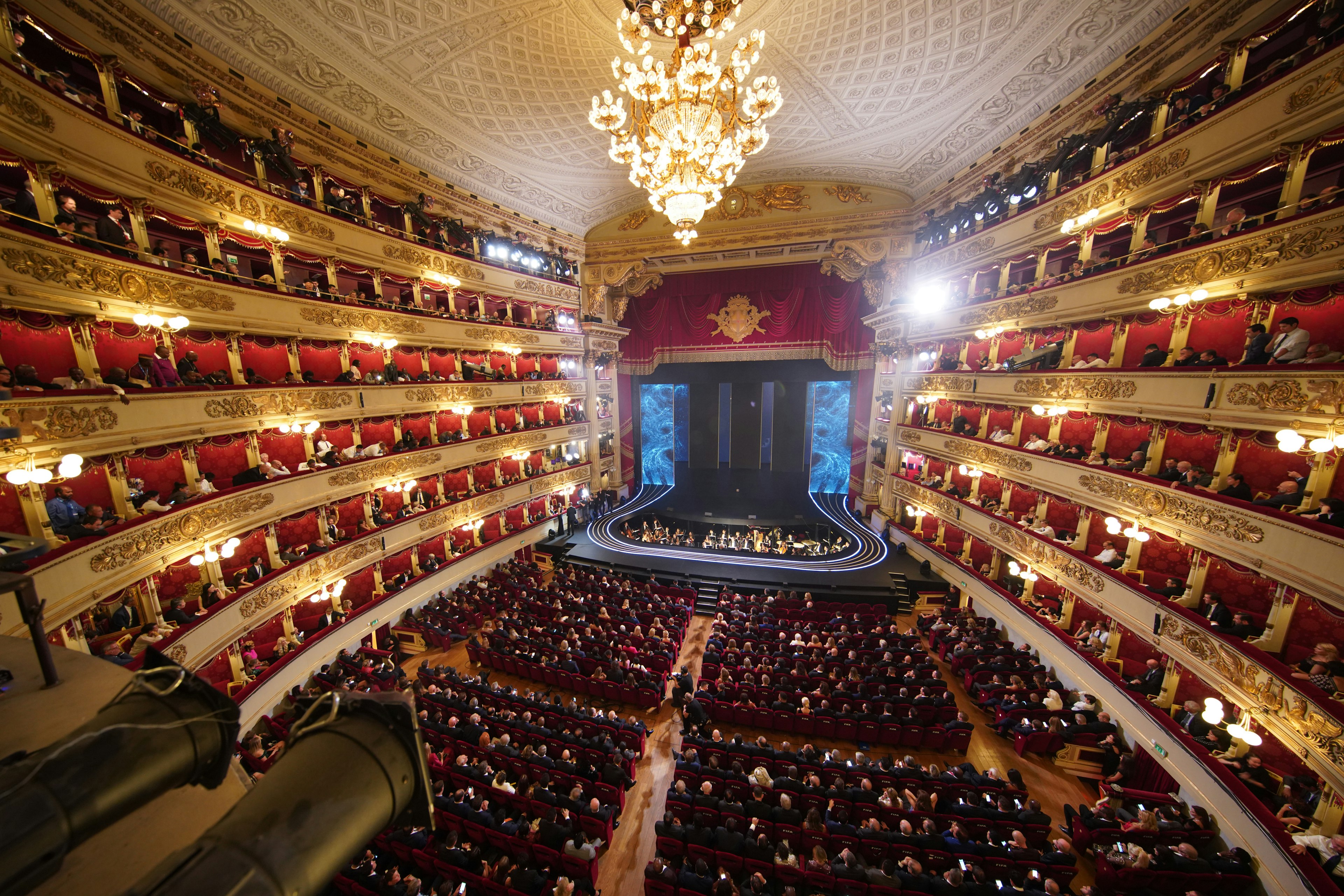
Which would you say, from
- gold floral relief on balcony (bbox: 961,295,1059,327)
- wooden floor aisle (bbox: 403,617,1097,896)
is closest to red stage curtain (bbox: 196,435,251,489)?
wooden floor aisle (bbox: 403,617,1097,896)

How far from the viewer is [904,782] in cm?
811

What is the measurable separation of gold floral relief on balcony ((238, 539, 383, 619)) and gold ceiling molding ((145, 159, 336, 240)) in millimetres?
7958

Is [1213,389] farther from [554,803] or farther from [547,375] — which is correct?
[547,375]

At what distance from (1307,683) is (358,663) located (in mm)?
16877

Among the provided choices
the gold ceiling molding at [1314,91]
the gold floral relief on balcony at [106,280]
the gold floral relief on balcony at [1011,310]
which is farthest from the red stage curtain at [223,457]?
the gold ceiling molding at [1314,91]

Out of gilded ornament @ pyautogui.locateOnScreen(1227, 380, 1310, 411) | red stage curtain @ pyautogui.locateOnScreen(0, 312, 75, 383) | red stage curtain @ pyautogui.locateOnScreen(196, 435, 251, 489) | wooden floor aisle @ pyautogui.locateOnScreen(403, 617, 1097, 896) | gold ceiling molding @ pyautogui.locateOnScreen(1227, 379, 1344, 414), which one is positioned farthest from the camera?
red stage curtain @ pyautogui.locateOnScreen(196, 435, 251, 489)

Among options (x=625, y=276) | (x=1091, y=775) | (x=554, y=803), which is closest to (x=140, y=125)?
(x=554, y=803)

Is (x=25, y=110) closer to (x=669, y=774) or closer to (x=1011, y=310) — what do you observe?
(x=669, y=774)

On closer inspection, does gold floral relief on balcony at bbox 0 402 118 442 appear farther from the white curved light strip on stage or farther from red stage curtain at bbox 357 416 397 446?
the white curved light strip on stage

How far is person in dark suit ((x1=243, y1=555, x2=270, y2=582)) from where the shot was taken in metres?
10.4

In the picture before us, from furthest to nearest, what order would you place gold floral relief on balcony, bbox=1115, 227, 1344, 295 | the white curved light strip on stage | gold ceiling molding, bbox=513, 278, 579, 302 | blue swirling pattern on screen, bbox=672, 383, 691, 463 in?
blue swirling pattern on screen, bbox=672, 383, 691, 463, gold ceiling molding, bbox=513, 278, 579, 302, the white curved light strip on stage, gold floral relief on balcony, bbox=1115, 227, 1344, 295

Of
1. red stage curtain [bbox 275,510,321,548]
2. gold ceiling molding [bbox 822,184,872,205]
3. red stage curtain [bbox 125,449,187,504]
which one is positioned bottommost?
red stage curtain [bbox 275,510,321,548]

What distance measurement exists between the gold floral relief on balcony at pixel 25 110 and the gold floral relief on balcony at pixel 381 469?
7556mm

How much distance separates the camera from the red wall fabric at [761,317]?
21.5 m
